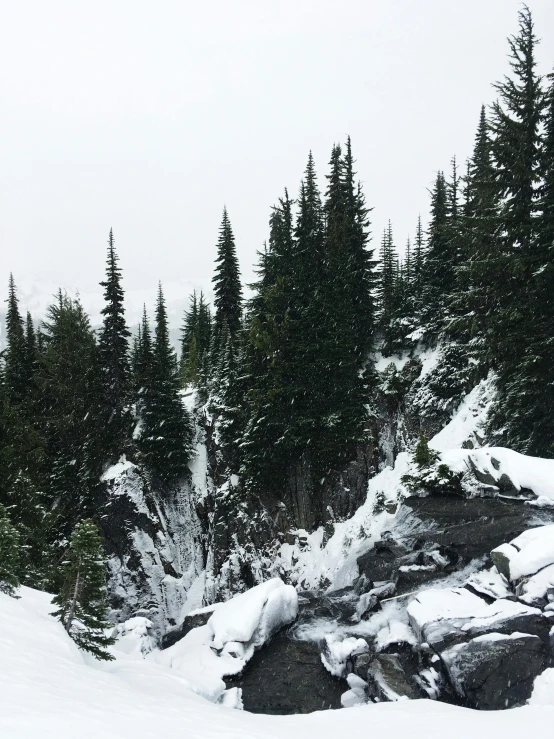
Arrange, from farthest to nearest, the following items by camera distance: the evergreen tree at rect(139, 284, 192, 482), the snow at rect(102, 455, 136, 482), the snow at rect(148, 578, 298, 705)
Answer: the evergreen tree at rect(139, 284, 192, 482)
the snow at rect(102, 455, 136, 482)
the snow at rect(148, 578, 298, 705)

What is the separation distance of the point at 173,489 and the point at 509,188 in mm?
30065

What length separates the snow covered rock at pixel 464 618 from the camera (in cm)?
1059

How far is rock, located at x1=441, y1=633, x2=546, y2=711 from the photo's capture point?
9469mm

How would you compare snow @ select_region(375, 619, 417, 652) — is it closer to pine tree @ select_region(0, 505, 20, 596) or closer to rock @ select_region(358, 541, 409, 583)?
rock @ select_region(358, 541, 409, 583)

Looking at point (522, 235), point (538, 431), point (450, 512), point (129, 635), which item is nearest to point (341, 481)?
point (450, 512)

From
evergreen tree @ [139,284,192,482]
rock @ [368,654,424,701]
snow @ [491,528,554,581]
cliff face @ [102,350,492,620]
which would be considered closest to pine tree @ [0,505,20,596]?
rock @ [368,654,424,701]

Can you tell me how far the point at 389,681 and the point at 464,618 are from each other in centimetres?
244

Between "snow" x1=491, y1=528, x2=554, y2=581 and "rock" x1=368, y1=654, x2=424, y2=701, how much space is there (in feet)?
12.9

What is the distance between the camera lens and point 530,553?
12094mm

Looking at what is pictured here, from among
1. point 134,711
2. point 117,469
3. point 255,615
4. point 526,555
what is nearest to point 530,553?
point 526,555

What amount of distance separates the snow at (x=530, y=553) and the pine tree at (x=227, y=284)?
3286 centimetres

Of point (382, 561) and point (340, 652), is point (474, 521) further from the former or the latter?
point (340, 652)

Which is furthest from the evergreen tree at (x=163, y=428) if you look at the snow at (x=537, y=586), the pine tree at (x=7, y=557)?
the snow at (x=537, y=586)

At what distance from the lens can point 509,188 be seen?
1906 cm
